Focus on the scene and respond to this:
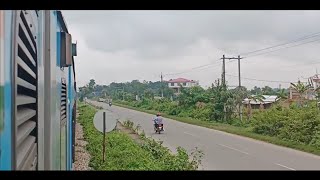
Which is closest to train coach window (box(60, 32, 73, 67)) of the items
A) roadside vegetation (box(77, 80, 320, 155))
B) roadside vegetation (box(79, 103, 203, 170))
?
roadside vegetation (box(79, 103, 203, 170))

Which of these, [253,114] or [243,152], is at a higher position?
[253,114]

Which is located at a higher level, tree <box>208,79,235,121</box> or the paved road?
tree <box>208,79,235,121</box>

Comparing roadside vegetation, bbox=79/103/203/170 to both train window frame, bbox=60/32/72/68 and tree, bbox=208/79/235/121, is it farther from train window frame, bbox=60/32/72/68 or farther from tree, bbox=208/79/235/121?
tree, bbox=208/79/235/121

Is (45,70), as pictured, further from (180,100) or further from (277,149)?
(180,100)

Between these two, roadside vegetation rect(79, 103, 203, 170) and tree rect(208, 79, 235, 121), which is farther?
tree rect(208, 79, 235, 121)

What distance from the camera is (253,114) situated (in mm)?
26562

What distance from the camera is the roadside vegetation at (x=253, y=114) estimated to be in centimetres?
1934

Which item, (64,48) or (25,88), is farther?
(64,48)

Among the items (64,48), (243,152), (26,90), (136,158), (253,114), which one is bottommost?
(243,152)

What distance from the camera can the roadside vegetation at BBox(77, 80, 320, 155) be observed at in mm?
19344

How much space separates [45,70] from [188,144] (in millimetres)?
17244

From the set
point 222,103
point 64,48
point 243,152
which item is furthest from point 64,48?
point 222,103

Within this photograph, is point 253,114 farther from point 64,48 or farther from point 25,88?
point 25,88
